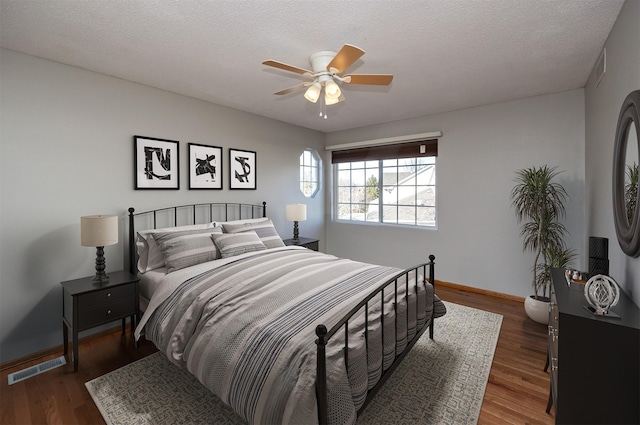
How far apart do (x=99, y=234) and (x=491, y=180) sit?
4.43m

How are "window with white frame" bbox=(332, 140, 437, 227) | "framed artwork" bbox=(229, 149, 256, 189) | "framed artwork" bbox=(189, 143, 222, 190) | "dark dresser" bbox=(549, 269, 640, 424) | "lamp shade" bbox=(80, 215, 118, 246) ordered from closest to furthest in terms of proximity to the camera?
"dark dresser" bbox=(549, 269, 640, 424) < "lamp shade" bbox=(80, 215, 118, 246) < "framed artwork" bbox=(189, 143, 222, 190) < "framed artwork" bbox=(229, 149, 256, 189) < "window with white frame" bbox=(332, 140, 437, 227)

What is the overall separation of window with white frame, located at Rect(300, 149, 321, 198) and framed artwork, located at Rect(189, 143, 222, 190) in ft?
5.40

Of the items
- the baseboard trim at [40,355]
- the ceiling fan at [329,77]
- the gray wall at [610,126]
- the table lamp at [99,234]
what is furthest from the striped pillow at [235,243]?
the gray wall at [610,126]

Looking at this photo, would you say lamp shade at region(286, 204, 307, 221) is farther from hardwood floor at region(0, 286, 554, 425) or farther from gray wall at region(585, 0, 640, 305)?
gray wall at region(585, 0, 640, 305)

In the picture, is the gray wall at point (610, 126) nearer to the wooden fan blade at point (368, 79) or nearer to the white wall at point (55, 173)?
the wooden fan blade at point (368, 79)

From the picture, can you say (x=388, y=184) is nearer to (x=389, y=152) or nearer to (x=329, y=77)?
(x=389, y=152)

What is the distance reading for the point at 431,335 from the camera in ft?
9.16

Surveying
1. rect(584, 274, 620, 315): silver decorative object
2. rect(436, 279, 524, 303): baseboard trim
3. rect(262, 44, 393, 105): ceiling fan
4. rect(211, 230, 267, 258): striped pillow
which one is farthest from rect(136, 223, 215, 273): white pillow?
rect(436, 279, 524, 303): baseboard trim

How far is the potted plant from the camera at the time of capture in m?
3.08

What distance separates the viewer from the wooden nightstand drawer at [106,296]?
2.35 meters

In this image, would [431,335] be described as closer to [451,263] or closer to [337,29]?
[451,263]

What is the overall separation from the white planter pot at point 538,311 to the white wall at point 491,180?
632 mm

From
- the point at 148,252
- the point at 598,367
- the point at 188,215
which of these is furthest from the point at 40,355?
the point at 598,367

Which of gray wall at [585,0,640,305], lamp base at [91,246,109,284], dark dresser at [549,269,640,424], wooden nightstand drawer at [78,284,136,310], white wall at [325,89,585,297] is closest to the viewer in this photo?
dark dresser at [549,269,640,424]
